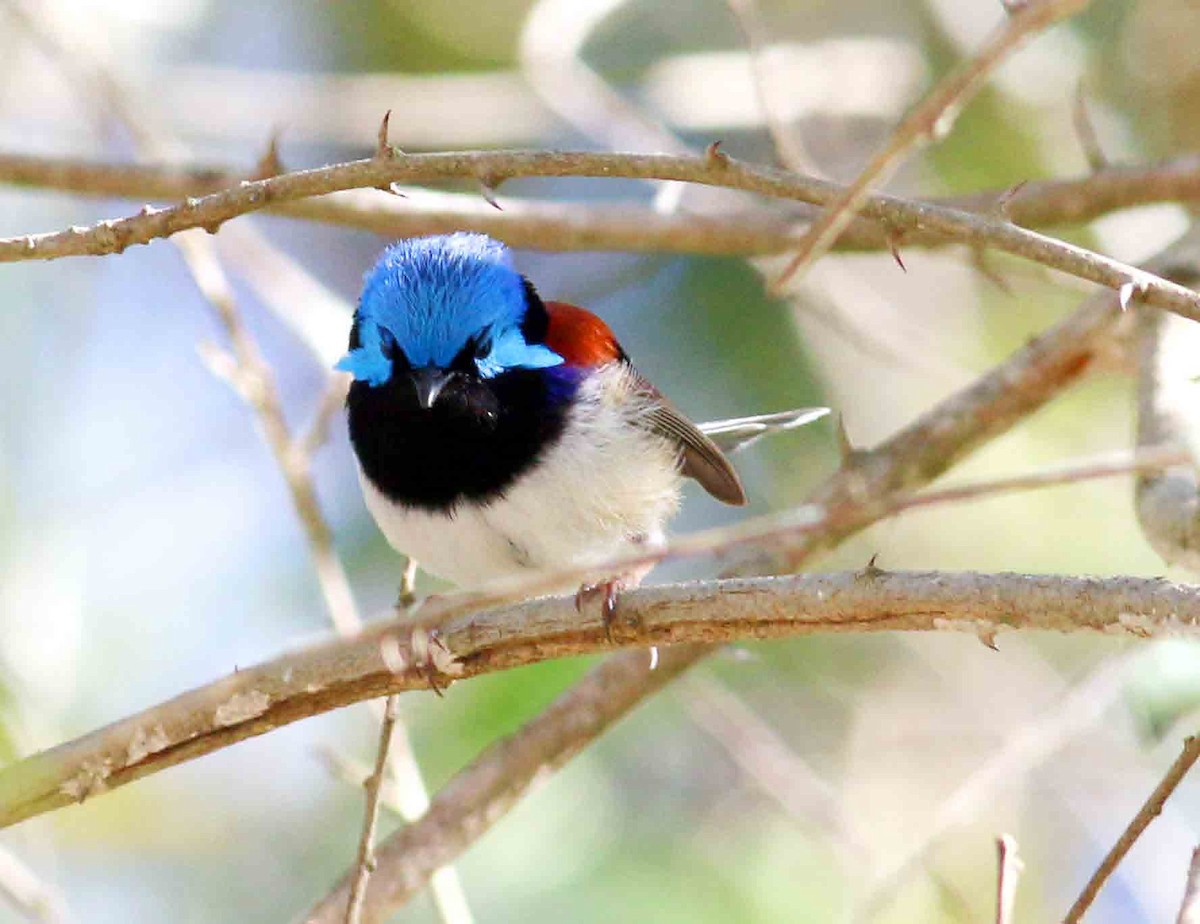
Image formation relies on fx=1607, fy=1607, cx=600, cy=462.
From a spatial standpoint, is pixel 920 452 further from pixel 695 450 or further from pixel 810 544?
pixel 695 450

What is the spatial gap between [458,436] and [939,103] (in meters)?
1.96

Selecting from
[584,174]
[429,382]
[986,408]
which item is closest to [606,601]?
[584,174]

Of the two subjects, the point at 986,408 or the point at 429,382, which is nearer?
the point at 429,382

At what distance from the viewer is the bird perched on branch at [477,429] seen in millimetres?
4109

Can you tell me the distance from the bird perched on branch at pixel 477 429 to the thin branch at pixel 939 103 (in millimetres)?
1436

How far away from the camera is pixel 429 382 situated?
407cm

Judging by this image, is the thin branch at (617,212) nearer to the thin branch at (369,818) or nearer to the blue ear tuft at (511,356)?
the blue ear tuft at (511,356)

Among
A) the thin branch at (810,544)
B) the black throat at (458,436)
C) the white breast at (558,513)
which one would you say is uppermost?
the black throat at (458,436)

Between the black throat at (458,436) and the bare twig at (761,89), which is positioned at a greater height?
the bare twig at (761,89)

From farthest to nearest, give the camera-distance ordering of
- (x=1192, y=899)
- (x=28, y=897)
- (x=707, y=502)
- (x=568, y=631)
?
(x=707, y=502) → (x=28, y=897) → (x=568, y=631) → (x=1192, y=899)

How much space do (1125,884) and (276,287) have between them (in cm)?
375

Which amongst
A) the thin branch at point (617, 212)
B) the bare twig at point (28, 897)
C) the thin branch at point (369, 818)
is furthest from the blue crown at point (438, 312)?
the bare twig at point (28, 897)

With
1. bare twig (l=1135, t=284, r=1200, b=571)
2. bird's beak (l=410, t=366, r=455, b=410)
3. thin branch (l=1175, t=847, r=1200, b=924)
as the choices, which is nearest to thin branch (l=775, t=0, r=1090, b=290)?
bare twig (l=1135, t=284, r=1200, b=571)

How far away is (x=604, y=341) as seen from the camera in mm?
4758
